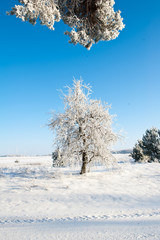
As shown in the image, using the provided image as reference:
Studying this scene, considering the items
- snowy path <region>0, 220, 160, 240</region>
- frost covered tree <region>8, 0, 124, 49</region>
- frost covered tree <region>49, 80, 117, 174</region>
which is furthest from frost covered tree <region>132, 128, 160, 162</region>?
snowy path <region>0, 220, 160, 240</region>

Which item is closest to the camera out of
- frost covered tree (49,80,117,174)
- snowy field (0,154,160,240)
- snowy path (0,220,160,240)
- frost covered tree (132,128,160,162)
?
snowy path (0,220,160,240)

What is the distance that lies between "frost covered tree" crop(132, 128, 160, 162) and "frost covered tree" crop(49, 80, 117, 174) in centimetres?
2042

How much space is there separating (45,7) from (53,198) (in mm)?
8950

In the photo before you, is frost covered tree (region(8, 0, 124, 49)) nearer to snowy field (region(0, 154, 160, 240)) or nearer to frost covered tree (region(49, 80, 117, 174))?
frost covered tree (region(49, 80, 117, 174))

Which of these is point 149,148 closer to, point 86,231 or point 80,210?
point 80,210

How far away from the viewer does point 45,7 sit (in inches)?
326

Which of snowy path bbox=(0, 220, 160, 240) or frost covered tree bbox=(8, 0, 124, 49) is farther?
frost covered tree bbox=(8, 0, 124, 49)

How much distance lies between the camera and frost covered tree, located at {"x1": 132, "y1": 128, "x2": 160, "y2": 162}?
102 ft

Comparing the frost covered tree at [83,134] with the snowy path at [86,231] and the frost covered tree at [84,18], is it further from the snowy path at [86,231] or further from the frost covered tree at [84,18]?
the snowy path at [86,231]

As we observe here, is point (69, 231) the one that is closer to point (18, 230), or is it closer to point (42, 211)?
point (18, 230)

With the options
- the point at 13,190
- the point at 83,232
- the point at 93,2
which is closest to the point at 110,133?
the point at 13,190

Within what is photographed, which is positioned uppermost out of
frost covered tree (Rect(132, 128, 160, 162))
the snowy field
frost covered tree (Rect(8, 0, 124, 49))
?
frost covered tree (Rect(8, 0, 124, 49))

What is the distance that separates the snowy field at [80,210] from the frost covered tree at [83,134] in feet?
7.29

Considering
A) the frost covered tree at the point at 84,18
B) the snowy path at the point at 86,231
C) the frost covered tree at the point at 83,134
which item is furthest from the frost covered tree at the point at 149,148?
the snowy path at the point at 86,231
